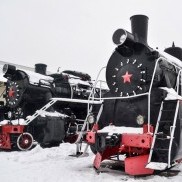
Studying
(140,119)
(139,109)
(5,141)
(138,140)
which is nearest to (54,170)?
(138,140)

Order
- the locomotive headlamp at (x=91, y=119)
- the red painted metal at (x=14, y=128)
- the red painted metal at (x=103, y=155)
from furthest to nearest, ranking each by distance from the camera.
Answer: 1. the red painted metal at (x=14, y=128)
2. the locomotive headlamp at (x=91, y=119)
3. the red painted metal at (x=103, y=155)

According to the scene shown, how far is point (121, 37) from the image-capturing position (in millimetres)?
6781

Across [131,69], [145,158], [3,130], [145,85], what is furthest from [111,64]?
[3,130]

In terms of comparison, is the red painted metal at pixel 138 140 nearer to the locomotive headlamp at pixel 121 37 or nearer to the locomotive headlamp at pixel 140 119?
the locomotive headlamp at pixel 140 119

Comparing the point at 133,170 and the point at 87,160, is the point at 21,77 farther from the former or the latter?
the point at 133,170

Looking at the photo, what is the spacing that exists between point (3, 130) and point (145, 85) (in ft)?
21.1

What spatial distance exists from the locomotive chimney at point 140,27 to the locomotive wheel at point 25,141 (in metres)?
5.74

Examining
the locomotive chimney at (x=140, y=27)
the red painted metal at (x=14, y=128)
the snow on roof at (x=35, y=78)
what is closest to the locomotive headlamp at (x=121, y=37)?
the locomotive chimney at (x=140, y=27)

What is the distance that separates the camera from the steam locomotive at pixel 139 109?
6113 mm

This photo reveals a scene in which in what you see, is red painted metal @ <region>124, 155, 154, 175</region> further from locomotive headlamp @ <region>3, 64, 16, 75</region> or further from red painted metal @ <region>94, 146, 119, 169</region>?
locomotive headlamp @ <region>3, 64, 16, 75</region>

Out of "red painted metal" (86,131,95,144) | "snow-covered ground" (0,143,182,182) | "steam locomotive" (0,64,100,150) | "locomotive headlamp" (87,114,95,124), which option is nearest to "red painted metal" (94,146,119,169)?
"snow-covered ground" (0,143,182,182)

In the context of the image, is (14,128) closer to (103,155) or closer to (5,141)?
(5,141)

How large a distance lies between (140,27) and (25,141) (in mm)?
6023

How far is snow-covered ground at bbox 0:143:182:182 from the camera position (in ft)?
19.5
